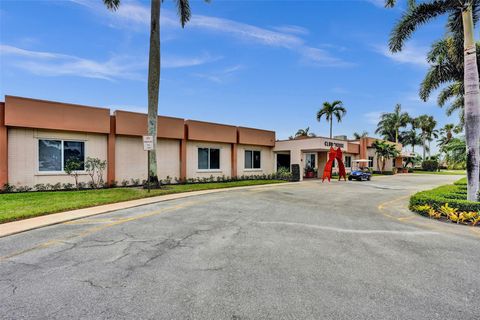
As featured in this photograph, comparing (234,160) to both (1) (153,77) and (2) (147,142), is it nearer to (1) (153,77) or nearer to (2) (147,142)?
(1) (153,77)

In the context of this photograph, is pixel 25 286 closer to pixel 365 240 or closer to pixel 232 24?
pixel 365 240

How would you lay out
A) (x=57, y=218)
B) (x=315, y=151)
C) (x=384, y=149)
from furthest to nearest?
1. (x=384, y=149)
2. (x=315, y=151)
3. (x=57, y=218)

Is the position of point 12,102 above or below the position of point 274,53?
below

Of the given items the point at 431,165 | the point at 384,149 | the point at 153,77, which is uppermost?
the point at 153,77

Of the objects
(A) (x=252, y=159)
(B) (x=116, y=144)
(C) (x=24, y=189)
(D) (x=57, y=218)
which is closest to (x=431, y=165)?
(A) (x=252, y=159)

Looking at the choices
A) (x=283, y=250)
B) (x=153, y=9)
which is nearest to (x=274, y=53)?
(x=153, y=9)

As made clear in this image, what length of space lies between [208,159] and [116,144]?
23.9ft

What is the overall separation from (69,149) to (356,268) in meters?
15.8

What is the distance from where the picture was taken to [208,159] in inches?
821

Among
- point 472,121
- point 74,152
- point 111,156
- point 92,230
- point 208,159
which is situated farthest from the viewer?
point 208,159

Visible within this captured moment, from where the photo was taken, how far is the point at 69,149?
14383 millimetres

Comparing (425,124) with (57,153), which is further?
(425,124)

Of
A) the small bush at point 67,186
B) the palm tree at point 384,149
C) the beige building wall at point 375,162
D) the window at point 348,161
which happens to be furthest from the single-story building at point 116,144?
the beige building wall at point 375,162

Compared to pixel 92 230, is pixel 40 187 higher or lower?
higher
